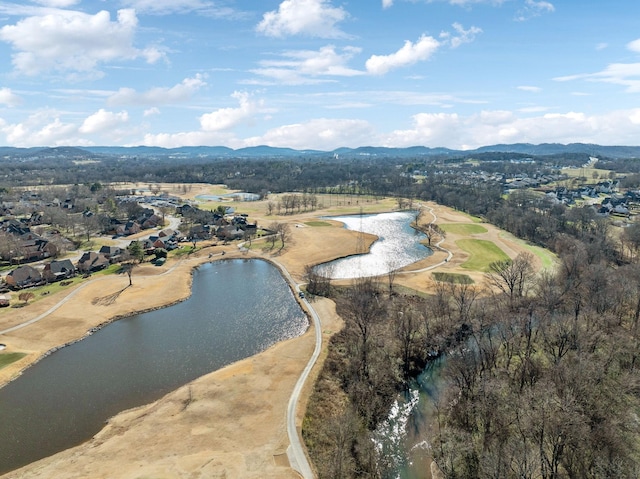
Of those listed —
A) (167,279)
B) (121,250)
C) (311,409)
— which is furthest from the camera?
(121,250)

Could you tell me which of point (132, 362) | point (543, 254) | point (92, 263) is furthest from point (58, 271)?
point (543, 254)

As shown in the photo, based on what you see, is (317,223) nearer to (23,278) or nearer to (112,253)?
(112,253)

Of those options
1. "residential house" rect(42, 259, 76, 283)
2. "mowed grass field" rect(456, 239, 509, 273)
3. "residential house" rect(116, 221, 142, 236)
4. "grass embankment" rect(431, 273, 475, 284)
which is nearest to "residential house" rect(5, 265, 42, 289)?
"residential house" rect(42, 259, 76, 283)

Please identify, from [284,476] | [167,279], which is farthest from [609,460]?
[167,279]

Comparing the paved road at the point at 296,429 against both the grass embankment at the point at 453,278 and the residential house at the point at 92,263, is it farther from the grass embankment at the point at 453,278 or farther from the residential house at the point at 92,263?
the residential house at the point at 92,263

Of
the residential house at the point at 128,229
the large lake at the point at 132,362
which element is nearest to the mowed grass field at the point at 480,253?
the large lake at the point at 132,362

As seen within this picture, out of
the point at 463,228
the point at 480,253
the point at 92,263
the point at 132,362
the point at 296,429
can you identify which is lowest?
the point at 296,429

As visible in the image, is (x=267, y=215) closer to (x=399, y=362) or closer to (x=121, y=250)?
(x=121, y=250)
